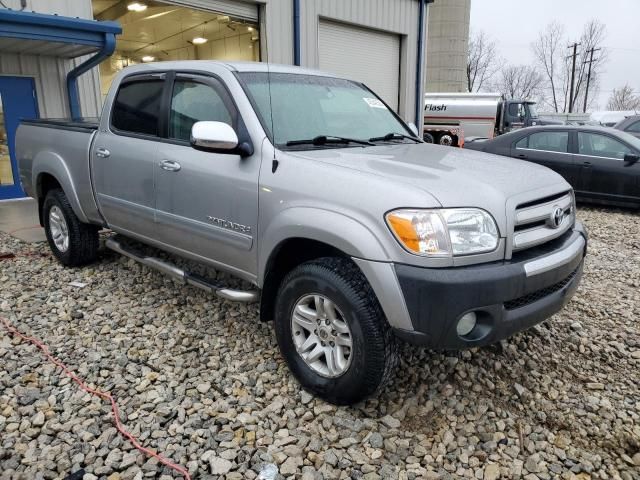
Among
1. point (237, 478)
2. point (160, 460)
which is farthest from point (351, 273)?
point (160, 460)

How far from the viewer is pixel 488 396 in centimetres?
305

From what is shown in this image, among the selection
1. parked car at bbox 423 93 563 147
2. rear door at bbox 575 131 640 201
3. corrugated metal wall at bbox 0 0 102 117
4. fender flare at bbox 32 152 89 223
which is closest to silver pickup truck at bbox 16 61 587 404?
fender flare at bbox 32 152 89 223

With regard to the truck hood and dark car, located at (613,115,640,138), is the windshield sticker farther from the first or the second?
dark car, located at (613,115,640,138)

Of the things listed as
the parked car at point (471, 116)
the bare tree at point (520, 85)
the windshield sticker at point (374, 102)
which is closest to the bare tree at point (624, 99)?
the bare tree at point (520, 85)

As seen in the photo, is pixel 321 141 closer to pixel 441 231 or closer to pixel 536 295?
pixel 441 231

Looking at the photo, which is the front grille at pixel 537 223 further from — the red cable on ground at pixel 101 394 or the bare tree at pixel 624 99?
the bare tree at pixel 624 99

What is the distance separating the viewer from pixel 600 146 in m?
8.59

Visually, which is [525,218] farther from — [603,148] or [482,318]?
[603,148]

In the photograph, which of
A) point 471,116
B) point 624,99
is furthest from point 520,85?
point 471,116

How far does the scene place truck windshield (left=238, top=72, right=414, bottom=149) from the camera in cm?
327

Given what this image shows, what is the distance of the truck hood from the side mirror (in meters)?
0.36

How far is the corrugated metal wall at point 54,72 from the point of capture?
7.82 meters

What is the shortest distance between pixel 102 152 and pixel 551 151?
7.50m

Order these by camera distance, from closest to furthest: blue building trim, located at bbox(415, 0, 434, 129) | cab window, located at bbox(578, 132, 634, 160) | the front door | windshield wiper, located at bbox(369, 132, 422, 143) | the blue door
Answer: the front door
windshield wiper, located at bbox(369, 132, 422, 143)
the blue door
cab window, located at bbox(578, 132, 634, 160)
blue building trim, located at bbox(415, 0, 434, 129)
